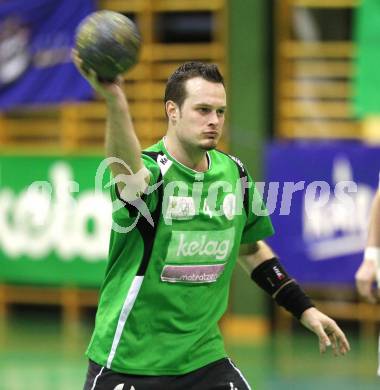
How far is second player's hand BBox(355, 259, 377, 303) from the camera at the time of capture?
5883mm

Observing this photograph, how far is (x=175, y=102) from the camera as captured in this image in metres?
5.26

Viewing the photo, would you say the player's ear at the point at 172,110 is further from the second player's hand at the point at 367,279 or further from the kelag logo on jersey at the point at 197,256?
the second player's hand at the point at 367,279

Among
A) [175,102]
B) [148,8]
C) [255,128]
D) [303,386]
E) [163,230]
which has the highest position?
[148,8]

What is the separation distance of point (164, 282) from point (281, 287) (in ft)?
2.55

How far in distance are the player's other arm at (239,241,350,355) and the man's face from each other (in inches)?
32.1

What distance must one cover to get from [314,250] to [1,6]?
4517 mm

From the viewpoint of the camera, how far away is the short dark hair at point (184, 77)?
17.1 feet

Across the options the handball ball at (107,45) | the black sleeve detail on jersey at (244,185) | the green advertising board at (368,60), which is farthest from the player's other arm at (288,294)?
the green advertising board at (368,60)

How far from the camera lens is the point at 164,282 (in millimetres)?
5090

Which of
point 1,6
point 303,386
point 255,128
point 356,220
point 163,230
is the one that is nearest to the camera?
point 163,230

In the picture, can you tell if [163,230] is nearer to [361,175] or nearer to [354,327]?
[361,175]

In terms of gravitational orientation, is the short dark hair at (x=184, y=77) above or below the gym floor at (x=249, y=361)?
above

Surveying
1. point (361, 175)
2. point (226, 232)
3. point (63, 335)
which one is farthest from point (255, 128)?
point (226, 232)

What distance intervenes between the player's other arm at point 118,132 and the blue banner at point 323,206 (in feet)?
20.1
